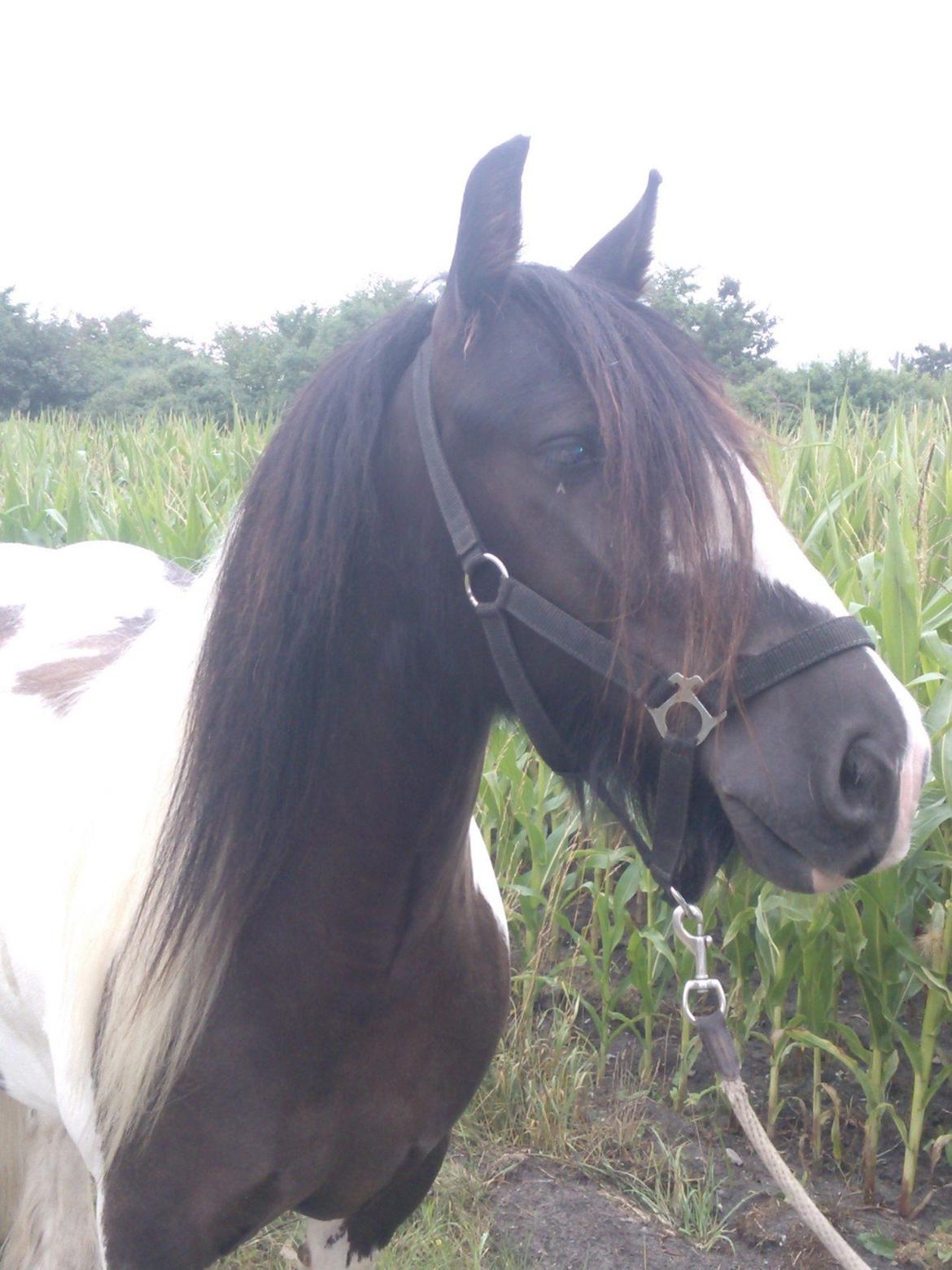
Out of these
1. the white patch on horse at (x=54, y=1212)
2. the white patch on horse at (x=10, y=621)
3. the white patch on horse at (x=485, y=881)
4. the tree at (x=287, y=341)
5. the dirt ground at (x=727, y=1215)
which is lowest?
the dirt ground at (x=727, y=1215)

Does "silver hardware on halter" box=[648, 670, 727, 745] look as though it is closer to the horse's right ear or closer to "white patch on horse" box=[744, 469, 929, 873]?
"white patch on horse" box=[744, 469, 929, 873]

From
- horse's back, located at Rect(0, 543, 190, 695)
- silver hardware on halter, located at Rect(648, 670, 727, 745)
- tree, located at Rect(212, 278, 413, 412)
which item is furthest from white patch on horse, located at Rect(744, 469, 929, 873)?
tree, located at Rect(212, 278, 413, 412)

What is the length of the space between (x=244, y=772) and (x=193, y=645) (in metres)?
0.21

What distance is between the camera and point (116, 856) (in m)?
1.52

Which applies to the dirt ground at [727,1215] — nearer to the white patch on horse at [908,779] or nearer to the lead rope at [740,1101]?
the lead rope at [740,1101]

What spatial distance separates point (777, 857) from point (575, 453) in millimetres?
493

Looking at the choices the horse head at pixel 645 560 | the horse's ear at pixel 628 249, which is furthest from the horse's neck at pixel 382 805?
the horse's ear at pixel 628 249

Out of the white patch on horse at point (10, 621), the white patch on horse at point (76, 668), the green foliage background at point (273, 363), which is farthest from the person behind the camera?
the green foliage background at point (273, 363)

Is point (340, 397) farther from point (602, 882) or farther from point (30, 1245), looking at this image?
point (602, 882)

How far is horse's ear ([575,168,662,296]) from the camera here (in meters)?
1.47

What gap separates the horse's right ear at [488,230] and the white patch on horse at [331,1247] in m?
1.59

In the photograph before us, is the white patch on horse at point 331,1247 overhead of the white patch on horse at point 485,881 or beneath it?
beneath

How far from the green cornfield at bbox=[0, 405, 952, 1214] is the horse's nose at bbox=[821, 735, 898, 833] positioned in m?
0.49

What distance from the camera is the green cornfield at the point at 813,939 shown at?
94.0 inches
